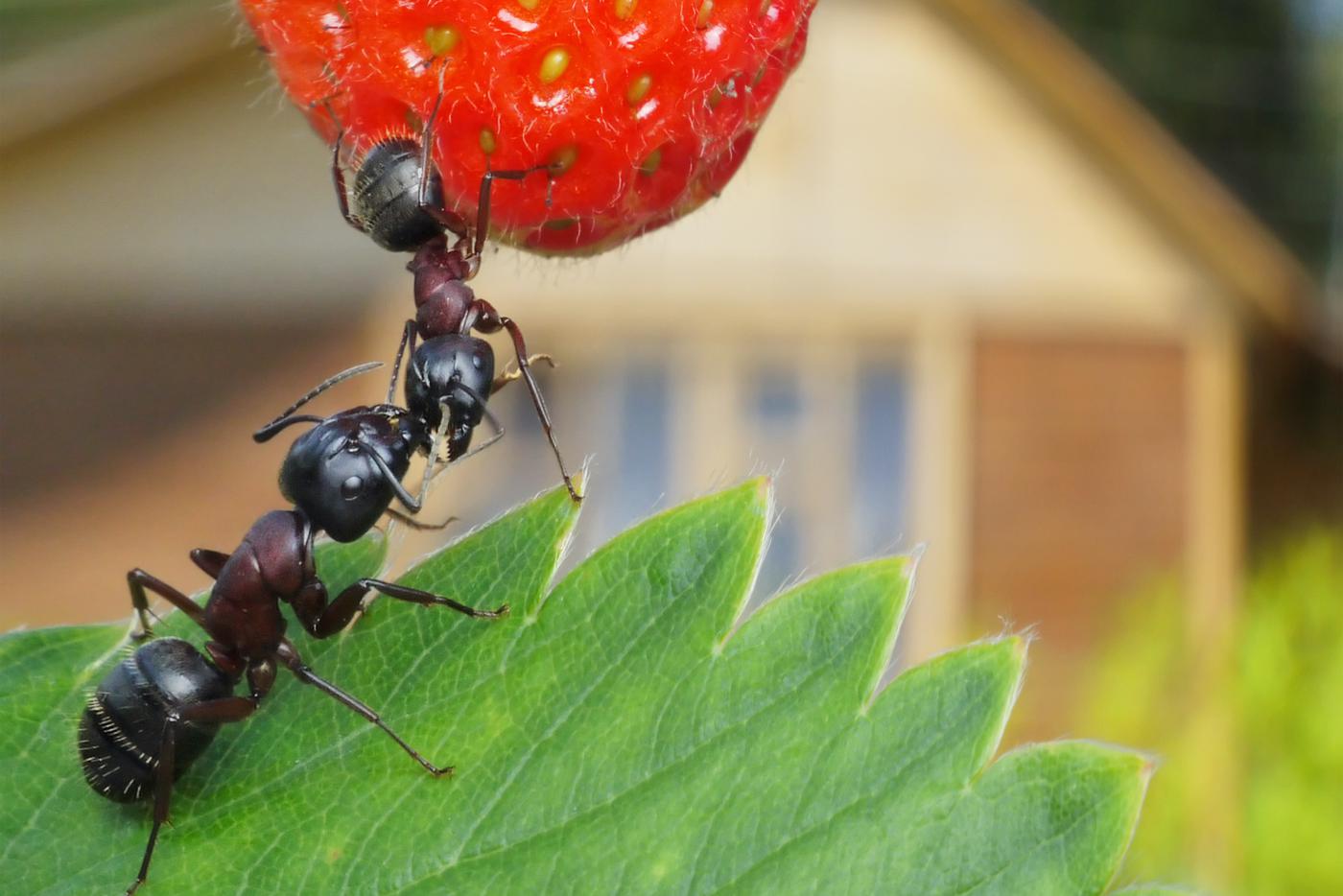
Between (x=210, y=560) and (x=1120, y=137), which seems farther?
(x=1120, y=137)

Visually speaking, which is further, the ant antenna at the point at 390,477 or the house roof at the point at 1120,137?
the house roof at the point at 1120,137

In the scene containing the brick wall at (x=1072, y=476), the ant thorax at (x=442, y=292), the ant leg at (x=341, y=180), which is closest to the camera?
the ant leg at (x=341, y=180)

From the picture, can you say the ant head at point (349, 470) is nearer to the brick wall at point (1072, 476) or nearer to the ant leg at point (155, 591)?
the ant leg at point (155, 591)

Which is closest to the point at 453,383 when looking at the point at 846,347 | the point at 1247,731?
the point at 1247,731

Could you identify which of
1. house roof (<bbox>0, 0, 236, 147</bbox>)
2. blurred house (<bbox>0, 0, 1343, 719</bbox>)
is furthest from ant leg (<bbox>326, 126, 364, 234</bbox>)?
house roof (<bbox>0, 0, 236, 147</bbox>)

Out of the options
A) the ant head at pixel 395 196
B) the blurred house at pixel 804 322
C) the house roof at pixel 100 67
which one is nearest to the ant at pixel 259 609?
the ant head at pixel 395 196

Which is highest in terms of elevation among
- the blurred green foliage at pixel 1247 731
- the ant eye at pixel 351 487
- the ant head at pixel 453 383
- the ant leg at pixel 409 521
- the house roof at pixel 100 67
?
the house roof at pixel 100 67

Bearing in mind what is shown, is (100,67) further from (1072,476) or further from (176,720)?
(176,720)
